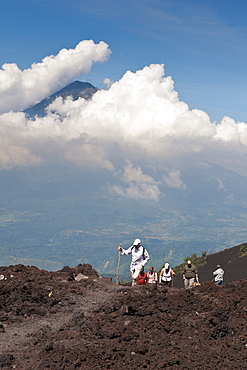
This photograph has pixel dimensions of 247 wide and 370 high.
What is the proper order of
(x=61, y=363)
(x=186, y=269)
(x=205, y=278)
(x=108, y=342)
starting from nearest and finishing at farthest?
(x=61, y=363), (x=108, y=342), (x=186, y=269), (x=205, y=278)

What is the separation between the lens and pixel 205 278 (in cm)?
3919

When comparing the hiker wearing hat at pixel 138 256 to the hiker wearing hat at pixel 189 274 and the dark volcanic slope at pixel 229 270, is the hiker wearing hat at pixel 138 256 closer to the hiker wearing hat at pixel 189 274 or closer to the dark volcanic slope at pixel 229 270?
the hiker wearing hat at pixel 189 274

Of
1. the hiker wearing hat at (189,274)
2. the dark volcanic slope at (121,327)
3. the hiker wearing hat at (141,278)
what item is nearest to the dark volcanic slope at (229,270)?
the hiker wearing hat at (189,274)

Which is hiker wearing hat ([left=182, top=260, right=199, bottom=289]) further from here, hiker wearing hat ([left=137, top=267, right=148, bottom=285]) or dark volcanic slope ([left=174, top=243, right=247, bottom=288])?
dark volcanic slope ([left=174, top=243, right=247, bottom=288])

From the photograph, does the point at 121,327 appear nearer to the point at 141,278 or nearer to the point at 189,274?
the point at 141,278

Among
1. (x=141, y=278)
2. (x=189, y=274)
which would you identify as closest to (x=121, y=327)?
(x=141, y=278)

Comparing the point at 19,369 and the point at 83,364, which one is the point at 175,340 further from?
the point at 19,369

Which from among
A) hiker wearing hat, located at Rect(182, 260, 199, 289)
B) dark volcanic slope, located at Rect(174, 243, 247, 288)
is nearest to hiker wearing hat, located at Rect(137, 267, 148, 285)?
hiker wearing hat, located at Rect(182, 260, 199, 289)

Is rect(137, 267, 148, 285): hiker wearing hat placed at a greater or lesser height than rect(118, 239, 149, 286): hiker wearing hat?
lesser

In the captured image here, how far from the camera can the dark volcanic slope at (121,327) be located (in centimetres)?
1068

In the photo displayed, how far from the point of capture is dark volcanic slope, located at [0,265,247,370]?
35.0 ft

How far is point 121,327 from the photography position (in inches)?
499

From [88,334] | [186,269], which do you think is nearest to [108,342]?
[88,334]

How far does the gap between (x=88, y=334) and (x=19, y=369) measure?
2402 mm
